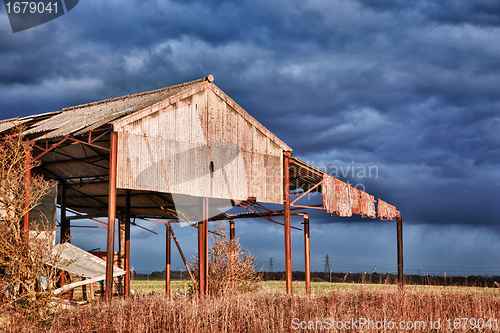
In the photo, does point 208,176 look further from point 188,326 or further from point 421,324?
point 421,324

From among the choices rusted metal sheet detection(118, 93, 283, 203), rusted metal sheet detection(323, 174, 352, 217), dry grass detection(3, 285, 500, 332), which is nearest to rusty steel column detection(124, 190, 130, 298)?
rusted metal sheet detection(118, 93, 283, 203)

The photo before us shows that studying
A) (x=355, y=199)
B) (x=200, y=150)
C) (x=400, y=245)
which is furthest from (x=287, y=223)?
(x=400, y=245)

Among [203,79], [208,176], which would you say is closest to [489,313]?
[208,176]

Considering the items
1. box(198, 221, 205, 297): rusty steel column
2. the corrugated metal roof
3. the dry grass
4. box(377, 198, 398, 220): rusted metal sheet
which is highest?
the corrugated metal roof

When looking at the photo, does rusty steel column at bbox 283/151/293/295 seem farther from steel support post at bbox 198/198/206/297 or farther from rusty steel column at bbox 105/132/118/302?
rusty steel column at bbox 105/132/118/302

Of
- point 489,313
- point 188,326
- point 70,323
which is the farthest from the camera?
point 489,313

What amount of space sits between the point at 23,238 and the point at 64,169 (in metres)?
7.93

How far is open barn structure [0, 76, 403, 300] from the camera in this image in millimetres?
15719

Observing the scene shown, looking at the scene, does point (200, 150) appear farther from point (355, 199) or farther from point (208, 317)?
point (355, 199)

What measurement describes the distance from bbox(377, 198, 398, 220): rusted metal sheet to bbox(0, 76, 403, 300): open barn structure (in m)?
0.15

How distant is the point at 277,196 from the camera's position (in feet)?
66.2

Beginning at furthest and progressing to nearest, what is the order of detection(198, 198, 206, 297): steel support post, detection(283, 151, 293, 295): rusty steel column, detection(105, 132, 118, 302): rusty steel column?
detection(283, 151, 293, 295): rusty steel column < detection(198, 198, 206, 297): steel support post < detection(105, 132, 118, 302): rusty steel column

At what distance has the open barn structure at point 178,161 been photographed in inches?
619

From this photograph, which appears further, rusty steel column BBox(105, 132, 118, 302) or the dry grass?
rusty steel column BBox(105, 132, 118, 302)
